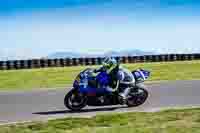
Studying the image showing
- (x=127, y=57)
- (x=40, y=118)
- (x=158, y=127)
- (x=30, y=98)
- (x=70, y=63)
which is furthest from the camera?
(x=127, y=57)

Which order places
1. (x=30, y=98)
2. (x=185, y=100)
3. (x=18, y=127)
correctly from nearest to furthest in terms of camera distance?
(x=18, y=127)
(x=185, y=100)
(x=30, y=98)

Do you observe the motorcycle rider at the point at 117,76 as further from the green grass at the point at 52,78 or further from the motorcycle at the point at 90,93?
the green grass at the point at 52,78

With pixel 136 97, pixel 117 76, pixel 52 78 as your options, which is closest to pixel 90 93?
pixel 117 76

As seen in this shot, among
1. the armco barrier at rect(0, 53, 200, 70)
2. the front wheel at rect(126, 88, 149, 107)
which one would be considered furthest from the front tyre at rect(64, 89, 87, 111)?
the armco barrier at rect(0, 53, 200, 70)

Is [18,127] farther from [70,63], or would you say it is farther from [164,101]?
[70,63]

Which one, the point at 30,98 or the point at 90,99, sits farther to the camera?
the point at 30,98

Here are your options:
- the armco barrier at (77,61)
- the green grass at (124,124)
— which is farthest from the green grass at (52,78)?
the green grass at (124,124)

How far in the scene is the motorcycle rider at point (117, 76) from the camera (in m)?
13.8

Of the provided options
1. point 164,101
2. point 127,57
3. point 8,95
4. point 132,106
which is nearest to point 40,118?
point 132,106

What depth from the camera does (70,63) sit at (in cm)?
4356

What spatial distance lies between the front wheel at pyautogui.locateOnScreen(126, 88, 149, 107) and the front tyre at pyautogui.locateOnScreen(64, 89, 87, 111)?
48.2 inches

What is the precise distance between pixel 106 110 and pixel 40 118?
6.21ft

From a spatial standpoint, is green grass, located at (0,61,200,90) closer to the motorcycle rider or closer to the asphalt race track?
the asphalt race track

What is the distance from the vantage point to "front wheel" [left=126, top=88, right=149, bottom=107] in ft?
47.0
